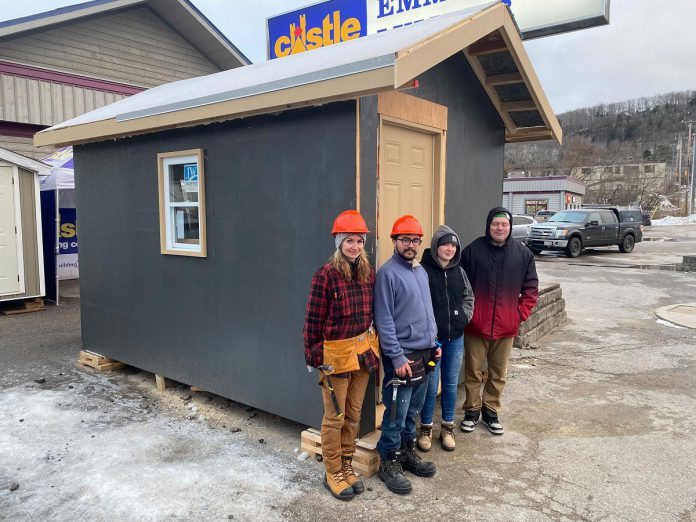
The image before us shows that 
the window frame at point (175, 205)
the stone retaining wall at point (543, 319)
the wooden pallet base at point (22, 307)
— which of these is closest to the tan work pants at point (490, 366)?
the window frame at point (175, 205)

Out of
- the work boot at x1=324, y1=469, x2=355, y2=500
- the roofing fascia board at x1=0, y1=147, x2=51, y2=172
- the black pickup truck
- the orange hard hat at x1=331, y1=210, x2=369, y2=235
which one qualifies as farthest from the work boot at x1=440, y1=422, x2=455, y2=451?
the black pickup truck

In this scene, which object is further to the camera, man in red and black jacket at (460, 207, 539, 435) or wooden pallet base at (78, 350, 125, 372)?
wooden pallet base at (78, 350, 125, 372)

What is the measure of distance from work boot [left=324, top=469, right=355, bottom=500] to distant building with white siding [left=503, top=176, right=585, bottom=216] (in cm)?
4250

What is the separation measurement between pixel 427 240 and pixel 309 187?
53.3 inches

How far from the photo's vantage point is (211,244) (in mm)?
4875

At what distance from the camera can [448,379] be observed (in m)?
4.19

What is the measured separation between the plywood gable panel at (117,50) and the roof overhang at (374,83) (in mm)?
7014

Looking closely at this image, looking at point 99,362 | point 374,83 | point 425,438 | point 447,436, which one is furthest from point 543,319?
point 99,362

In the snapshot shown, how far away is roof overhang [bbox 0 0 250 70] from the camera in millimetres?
11148

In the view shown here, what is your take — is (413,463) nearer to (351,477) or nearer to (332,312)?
(351,477)

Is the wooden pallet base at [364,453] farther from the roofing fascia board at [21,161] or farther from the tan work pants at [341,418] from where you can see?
the roofing fascia board at [21,161]

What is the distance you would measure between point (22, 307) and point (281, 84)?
8317 mm

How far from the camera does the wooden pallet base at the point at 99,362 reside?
20.2 ft

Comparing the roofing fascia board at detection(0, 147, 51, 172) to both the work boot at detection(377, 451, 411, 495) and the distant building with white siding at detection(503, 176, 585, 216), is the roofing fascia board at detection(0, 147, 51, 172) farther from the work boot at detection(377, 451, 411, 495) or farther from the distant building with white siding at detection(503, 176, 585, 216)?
the distant building with white siding at detection(503, 176, 585, 216)
